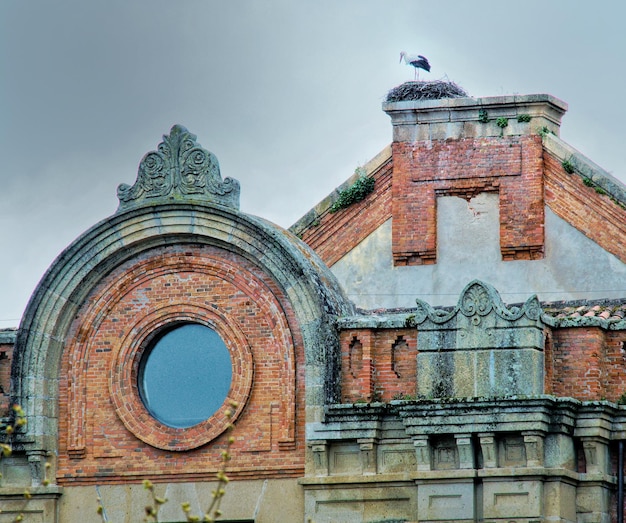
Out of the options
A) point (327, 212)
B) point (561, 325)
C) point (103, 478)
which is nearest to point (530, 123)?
point (327, 212)

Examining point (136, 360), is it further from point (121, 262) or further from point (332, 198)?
point (332, 198)

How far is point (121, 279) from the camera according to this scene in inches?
1063

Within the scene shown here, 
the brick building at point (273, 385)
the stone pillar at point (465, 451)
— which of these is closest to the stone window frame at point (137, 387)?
the brick building at point (273, 385)

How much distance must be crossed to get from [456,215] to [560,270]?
1.98 meters

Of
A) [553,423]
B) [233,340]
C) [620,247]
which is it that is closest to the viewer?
[553,423]

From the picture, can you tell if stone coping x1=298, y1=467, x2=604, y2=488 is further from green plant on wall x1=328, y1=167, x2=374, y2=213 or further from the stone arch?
green plant on wall x1=328, y1=167, x2=374, y2=213

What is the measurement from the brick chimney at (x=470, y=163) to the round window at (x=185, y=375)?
20.9ft

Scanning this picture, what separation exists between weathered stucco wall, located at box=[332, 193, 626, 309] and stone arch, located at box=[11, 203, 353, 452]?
5.47m

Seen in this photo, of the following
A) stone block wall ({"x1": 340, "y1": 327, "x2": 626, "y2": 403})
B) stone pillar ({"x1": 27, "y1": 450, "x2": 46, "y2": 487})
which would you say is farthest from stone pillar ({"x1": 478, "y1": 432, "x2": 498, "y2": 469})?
stone pillar ({"x1": 27, "y1": 450, "x2": 46, "y2": 487})

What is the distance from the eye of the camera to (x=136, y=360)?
26.7 meters

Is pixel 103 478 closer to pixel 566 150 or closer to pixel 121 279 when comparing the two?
pixel 121 279

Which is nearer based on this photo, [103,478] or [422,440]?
[422,440]

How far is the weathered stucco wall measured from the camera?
31047 millimetres

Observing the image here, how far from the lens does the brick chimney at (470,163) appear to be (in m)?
31.8
